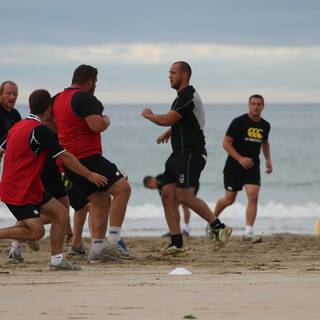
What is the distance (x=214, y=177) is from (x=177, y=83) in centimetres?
2581

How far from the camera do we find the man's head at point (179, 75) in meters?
11.2

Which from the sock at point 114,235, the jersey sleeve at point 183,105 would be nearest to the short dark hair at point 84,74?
the jersey sleeve at point 183,105

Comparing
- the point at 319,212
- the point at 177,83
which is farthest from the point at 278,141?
the point at 177,83

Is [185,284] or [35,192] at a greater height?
[35,192]

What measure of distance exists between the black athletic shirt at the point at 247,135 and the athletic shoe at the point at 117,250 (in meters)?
3.24

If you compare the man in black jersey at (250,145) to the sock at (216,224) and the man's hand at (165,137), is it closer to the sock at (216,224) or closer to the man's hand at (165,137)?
the man's hand at (165,137)

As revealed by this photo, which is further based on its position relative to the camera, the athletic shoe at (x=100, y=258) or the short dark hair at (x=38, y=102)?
the athletic shoe at (x=100, y=258)

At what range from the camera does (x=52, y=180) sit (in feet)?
33.6

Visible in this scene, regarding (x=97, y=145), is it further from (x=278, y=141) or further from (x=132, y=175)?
(x=278, y=141)

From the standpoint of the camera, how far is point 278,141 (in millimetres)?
A: 58250

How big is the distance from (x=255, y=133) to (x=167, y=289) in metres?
5.80

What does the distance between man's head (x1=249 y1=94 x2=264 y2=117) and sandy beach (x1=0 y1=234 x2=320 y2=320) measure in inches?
109

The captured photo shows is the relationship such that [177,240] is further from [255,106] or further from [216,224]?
[255,106]

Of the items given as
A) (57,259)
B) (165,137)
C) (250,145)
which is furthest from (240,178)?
(57,259)
